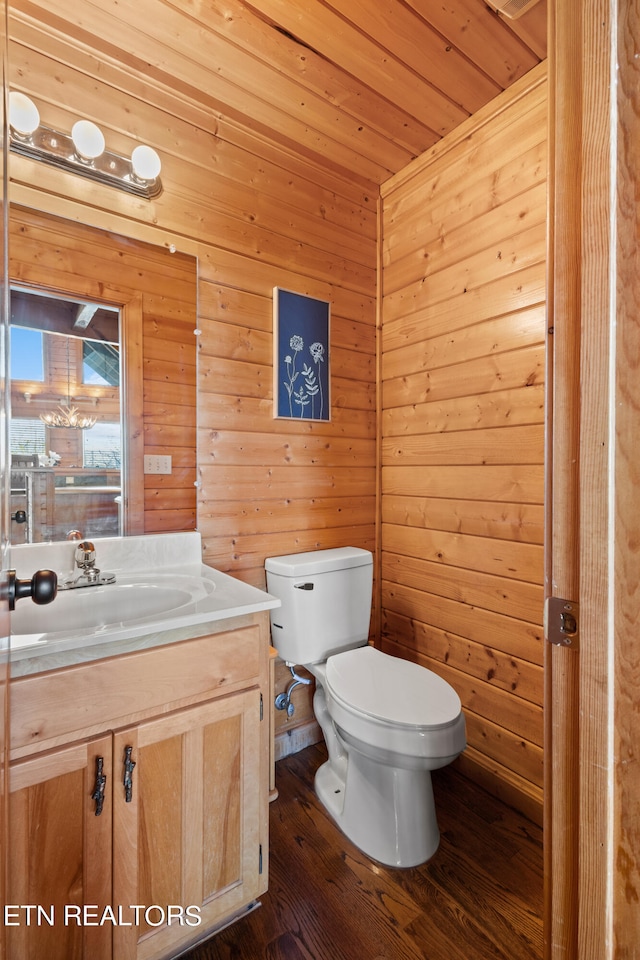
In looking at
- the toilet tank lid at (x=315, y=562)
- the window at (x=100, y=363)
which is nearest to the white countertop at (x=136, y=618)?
the toilet tank lid at (x=315, y=562)

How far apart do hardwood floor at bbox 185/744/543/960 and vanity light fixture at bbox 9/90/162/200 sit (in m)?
2.10

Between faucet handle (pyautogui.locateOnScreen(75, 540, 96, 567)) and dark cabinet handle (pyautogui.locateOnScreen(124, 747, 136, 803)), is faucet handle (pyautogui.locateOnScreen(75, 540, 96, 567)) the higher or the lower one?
the higher one

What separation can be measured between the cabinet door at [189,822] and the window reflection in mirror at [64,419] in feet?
2.15

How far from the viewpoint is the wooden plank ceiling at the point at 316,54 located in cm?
125

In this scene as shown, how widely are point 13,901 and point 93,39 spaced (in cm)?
211

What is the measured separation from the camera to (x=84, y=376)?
1.31 m

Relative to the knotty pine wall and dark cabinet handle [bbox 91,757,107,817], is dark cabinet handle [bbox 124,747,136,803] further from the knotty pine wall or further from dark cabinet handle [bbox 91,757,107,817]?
the knotty pine wall

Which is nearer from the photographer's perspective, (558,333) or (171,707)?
(558,333)

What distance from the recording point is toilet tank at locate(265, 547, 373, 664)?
158 cm

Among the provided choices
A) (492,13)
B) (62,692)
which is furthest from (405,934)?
(492,13)

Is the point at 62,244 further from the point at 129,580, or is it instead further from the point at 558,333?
the point at 558,333

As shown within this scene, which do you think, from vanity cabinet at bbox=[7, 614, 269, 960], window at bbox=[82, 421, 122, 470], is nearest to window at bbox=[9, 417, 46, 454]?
window at bbox=[82, 421, 122, 470]

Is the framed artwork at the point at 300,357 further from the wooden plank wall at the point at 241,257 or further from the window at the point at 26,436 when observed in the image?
the window at the point at 26,436

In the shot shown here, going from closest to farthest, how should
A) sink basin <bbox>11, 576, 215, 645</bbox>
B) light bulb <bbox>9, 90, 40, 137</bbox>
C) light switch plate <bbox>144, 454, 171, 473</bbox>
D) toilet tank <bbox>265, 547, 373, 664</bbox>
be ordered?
sink basin <bbox>11, 576, 215, 645</bbox> < light bulb <bbox>9, 90, 40, 137</bbox> < light switch plate <bbox>144, 454, 171, 473</bbox> < toilet tank <bbox>265, 547, 373, 664</bbox>
